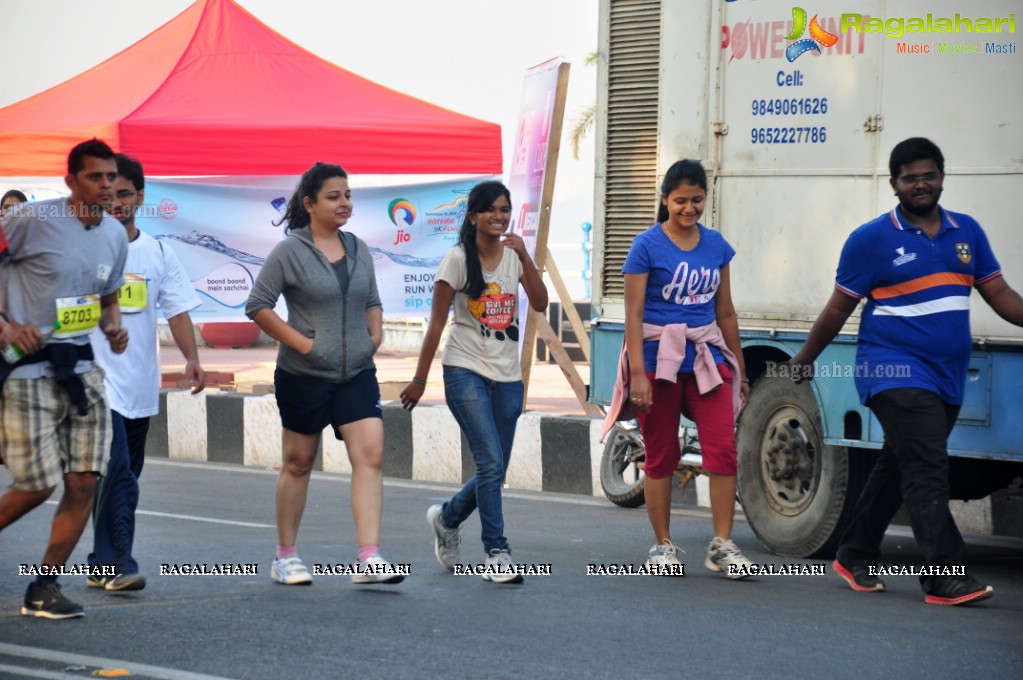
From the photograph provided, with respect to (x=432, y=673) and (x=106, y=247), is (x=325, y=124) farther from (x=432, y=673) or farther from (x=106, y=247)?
(x=432, y=673)

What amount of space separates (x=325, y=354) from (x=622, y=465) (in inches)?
150

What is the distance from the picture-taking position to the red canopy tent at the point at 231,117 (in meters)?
12.6

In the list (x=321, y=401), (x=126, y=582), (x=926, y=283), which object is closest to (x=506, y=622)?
(x=321, y=401)

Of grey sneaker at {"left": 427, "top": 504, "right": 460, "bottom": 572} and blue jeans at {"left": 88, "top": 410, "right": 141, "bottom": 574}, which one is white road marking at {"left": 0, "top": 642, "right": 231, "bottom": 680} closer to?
blue jeans at {"left": 88, "top": 410, "right": 141, "bottom": 574}

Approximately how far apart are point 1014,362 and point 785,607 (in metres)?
1.58

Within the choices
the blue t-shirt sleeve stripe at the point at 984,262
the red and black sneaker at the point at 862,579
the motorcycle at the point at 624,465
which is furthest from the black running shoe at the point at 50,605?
the motorcycle at the point at 624,465

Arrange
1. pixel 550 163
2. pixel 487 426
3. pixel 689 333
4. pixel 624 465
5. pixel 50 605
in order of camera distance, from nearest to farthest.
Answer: pixel 50 605
pixel 487 426
pixel 689 333
pixel 624 465
pixel 550 163

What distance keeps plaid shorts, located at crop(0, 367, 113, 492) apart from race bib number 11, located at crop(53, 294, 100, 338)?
166 millimetres

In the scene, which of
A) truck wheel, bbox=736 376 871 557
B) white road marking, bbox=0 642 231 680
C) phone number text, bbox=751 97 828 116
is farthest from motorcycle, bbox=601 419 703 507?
white road marking, bbox=0 642 231 680

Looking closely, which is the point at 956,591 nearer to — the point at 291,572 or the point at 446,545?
the point at 446,545

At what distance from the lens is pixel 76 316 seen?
233 inches

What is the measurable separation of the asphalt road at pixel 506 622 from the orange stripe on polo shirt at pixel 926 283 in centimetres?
123

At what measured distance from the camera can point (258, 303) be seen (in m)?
6.74

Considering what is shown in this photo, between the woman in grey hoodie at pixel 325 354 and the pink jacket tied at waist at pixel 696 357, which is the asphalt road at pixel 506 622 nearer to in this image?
the woman in grey hoodie at pixel 325 354
